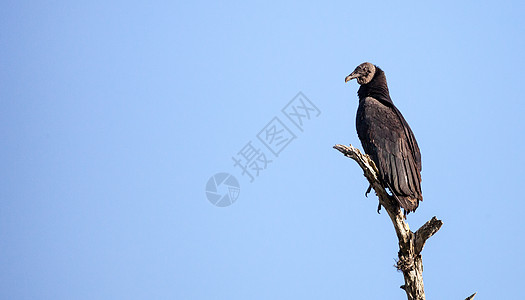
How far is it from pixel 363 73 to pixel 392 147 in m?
1.60

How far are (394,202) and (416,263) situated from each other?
0.74m

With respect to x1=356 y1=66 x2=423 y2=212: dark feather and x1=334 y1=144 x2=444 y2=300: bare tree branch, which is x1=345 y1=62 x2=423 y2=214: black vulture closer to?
x1=356 y1=66 x2=423 y2=212: dark feather

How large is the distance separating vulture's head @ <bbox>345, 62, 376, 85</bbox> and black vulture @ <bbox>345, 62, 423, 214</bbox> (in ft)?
1.67

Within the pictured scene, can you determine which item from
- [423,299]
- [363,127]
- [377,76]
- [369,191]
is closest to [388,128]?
[363,127]

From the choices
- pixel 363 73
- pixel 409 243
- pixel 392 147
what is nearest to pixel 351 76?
pixel 363 73

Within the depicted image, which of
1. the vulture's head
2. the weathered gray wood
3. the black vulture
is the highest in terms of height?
the vulture's head

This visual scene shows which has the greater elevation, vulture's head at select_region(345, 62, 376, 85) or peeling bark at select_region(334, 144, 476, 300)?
vulture's head at select_region(345, 62, 376, 85)

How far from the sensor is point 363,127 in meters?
6.74

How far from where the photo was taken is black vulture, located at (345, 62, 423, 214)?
6.23m

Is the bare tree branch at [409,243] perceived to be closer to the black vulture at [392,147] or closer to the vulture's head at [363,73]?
the black vulture at [392,147]

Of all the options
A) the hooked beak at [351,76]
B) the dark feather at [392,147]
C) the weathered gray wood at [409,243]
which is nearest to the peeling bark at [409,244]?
the weathered gray wood at [409,243]

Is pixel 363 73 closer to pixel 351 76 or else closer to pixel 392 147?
pixel 351 76

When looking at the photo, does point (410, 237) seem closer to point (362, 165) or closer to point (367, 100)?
point (362, 165)

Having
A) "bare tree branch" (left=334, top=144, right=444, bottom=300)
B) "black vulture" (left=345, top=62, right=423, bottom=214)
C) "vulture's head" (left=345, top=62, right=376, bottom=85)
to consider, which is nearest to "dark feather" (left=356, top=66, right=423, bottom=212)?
"black vulture" (left=345, top=62, right=423, bottom=214)
